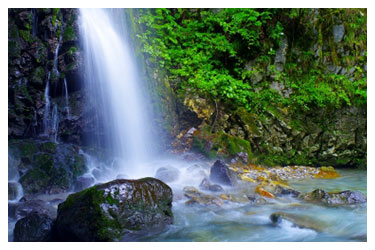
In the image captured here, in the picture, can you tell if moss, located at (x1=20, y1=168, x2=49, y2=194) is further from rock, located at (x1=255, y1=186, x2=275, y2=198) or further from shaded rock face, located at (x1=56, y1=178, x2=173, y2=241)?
rock, located at (x1=255, y1=186, x2=275, y2=198)

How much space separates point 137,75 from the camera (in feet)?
24.1

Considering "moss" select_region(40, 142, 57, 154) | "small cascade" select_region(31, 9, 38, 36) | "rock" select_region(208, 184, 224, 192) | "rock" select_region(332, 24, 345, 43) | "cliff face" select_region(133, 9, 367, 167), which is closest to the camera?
"rock" select_region(208, 184, 224, 192)

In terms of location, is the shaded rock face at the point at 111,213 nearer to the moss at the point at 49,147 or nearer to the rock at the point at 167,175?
the rock at the point at 167,175

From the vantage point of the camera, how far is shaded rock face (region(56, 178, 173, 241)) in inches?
114

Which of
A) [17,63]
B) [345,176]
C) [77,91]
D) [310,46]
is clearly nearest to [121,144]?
[77,91]

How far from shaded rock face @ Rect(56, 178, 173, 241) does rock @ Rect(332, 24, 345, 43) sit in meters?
8.20

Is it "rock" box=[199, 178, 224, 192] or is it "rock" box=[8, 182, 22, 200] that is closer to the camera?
"rock" box=[8, 182, 22, 200]

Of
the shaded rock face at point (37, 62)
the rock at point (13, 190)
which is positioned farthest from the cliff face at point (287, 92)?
the rock at point (13, 190)

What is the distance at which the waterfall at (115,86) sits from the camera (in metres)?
6.39

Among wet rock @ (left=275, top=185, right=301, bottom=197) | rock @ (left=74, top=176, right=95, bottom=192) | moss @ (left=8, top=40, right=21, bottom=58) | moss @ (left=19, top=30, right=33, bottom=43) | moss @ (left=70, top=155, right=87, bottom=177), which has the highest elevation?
moss @ (left=19, top=30, right=33, bottom=43)

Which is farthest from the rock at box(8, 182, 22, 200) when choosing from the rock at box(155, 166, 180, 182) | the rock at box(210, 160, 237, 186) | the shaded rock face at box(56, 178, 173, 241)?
the rock at box(210, 160, 237, 186)

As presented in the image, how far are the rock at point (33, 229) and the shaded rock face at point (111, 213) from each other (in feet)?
0.44

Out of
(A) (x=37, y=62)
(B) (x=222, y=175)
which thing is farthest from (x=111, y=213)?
(A) (x=37, y=62)

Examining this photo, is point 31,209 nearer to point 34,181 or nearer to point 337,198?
point 34,181
